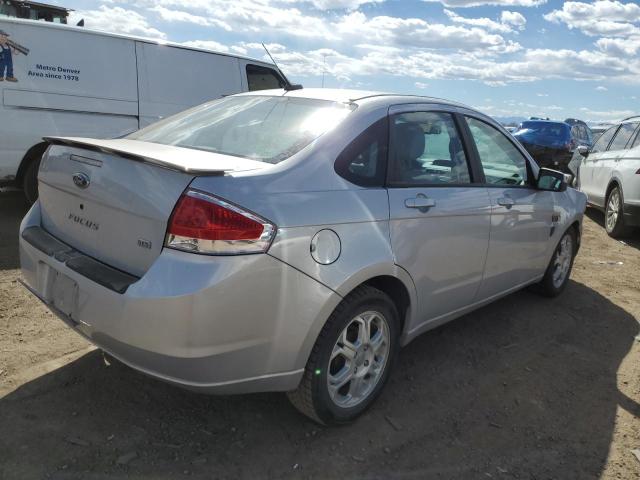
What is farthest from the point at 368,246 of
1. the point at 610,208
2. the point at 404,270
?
the point at 610,208

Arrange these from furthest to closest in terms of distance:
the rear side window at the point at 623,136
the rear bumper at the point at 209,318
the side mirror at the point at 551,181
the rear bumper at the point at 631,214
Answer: the rear side window at the point at 623,136, the rear bumper at the point at 631,214, the side mirror at the point at 551,181, the rear bumper at the point at 209,318

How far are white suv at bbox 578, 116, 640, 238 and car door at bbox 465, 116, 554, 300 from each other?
3.61 m

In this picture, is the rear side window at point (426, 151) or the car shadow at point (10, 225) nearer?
the rear side window at point (426, 151)

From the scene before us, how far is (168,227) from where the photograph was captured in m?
2.23

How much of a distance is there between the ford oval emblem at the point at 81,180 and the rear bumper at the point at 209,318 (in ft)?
1.31

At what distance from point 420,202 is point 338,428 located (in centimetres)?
125

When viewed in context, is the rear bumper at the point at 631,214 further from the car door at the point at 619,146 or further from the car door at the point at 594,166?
the car door at the point at 594,166

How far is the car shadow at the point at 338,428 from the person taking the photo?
2.49 m

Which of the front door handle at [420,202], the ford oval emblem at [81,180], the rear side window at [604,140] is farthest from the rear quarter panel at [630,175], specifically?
the ford oval emblem at [81,180]

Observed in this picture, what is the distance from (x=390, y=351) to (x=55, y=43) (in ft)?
16.9

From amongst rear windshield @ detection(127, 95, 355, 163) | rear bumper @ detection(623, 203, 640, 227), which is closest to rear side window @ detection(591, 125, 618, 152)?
rear bumper @ detection(623, 203, 640, 227)

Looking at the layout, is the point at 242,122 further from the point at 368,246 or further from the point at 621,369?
the point at 621,369

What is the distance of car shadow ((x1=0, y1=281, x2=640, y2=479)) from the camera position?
2.49 meters

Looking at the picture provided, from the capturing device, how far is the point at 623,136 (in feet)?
27.2
